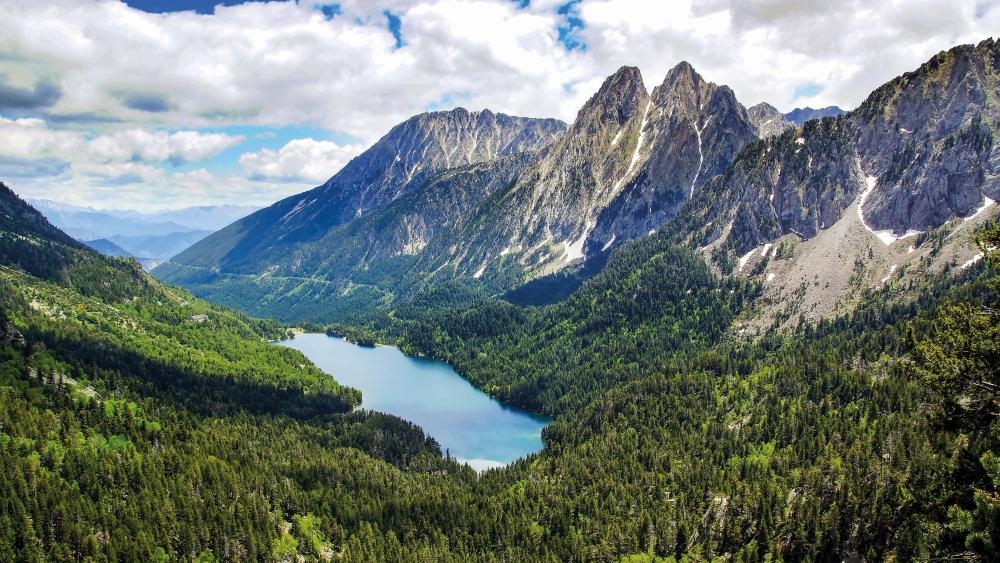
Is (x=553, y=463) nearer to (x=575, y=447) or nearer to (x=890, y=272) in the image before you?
(x=575, y=447)

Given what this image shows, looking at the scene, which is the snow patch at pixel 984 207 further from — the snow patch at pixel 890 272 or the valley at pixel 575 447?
the snow patch at pixel 890 272

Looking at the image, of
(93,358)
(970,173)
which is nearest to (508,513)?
(93,358)

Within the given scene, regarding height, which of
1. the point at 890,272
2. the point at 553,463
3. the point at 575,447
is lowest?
the point at 553,463

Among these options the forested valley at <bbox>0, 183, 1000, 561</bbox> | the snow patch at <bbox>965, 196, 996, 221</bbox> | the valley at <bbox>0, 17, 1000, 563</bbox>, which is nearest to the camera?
the forested valley at <bbox>0, 183, 1000, 561</bbox>

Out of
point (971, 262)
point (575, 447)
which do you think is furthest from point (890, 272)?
point (575, 447)

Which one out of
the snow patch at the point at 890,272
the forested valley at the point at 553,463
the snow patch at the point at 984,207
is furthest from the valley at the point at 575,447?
the snow patch at the point at 984,207

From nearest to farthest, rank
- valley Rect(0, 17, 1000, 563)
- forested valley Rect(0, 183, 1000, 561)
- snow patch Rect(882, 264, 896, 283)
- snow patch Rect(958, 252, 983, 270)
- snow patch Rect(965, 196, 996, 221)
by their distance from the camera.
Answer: forested valley Rect(0, 183, 1000, 561), valley Rect(0, 17, 1000, 563), snow patch Rect(958, 252, 983, 270), snow patch Rect(965, 196, 996, 221), snow patch Rect(882, 264, 896, 283)

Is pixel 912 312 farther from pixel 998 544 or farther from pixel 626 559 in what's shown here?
pixel 998 544

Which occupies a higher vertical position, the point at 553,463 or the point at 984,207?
the point at 984,207

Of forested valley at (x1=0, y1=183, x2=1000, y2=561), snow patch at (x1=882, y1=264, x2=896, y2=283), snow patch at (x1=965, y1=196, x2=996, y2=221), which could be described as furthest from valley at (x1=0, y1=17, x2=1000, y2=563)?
snow patch at (x1=965, y1=196, x2=996, y2=221)

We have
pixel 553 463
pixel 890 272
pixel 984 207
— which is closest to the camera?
pixel 553 463

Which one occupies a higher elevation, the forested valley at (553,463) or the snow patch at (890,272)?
the snow patch at (890,272)

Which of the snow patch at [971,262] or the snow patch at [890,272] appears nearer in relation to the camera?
the snow patch at [971,262]

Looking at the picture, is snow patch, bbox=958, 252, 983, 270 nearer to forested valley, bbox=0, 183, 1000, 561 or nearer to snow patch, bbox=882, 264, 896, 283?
forested valley, bbox=0, 183, 1000, 561
